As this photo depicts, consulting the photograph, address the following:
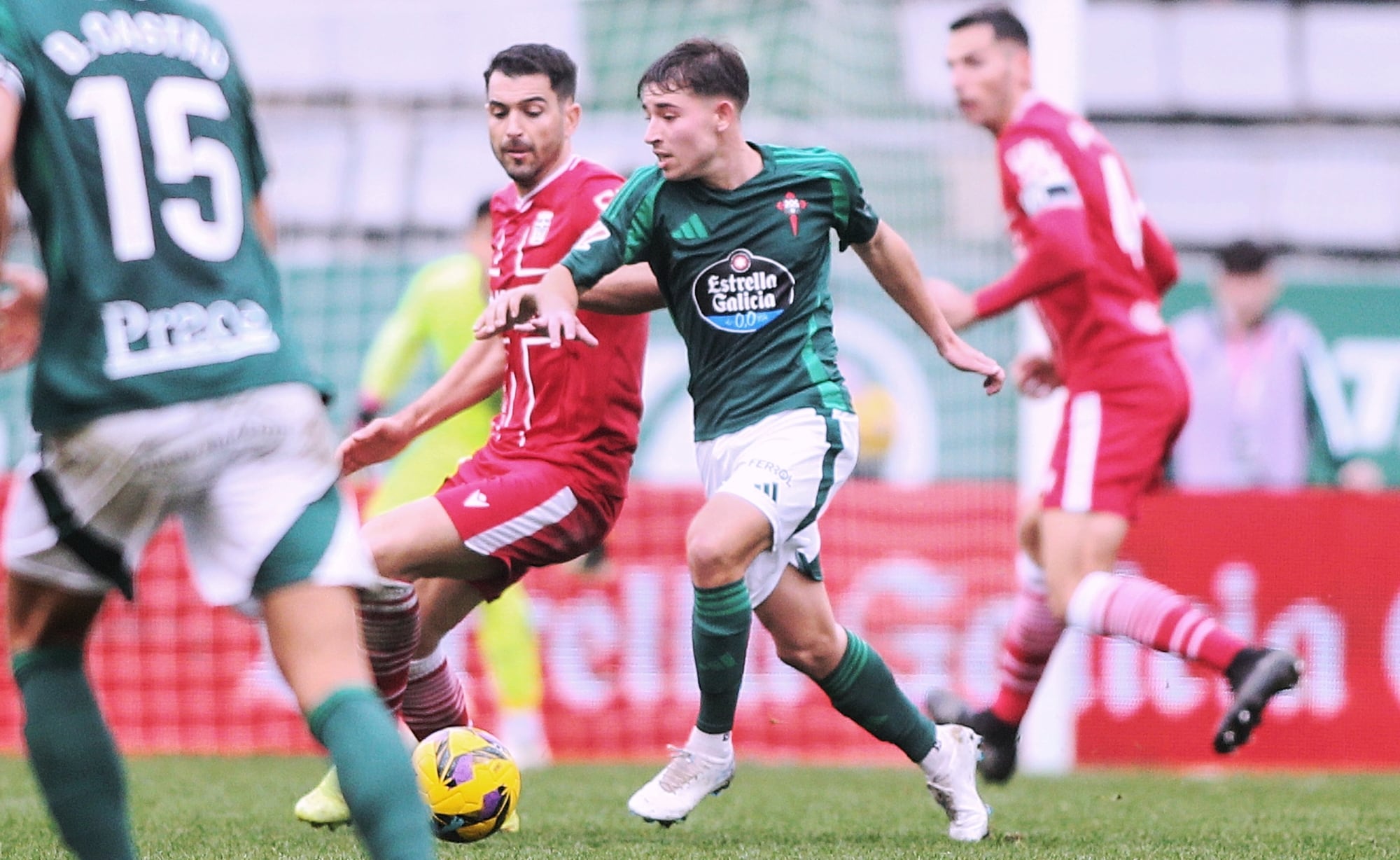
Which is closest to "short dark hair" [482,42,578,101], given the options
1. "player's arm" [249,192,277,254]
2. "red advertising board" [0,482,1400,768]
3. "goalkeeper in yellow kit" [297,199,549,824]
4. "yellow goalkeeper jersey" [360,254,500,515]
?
"player's arm" [249,192,277,254]

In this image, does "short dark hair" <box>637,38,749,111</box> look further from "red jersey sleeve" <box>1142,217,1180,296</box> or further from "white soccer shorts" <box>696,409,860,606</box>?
"red jersey sleeve" <box>1142,217,1180,296</box>

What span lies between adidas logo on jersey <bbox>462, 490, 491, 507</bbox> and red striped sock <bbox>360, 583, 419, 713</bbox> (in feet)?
0.94

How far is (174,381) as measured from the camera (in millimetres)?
3027

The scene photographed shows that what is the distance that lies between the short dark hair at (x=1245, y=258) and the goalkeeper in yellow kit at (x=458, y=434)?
3.90m

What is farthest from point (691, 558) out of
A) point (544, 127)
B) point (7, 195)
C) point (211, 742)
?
Result: point (211, 742)

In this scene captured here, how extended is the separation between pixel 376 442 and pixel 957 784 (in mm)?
1838

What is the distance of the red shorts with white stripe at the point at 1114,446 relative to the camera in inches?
240

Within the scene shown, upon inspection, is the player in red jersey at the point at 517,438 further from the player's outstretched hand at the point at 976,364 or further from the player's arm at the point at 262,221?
the player's arm at the point at 262,221

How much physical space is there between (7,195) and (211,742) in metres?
6.95

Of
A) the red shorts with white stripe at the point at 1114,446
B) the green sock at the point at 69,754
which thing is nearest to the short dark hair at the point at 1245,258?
the red shorts with white stripe at the point at 1114,446

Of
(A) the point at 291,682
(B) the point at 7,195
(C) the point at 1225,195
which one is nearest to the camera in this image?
(B) the point at 7,195

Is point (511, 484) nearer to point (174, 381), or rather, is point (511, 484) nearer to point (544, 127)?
point (544, 127)

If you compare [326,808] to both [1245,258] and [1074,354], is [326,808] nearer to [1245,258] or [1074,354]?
[1074,354]

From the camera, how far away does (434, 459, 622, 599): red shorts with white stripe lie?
16.8ft
